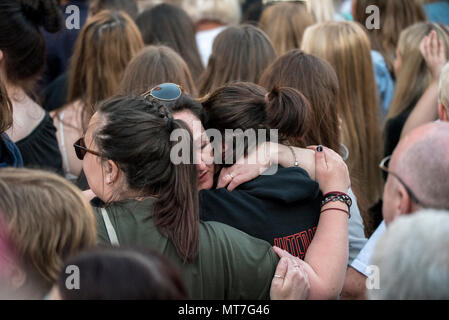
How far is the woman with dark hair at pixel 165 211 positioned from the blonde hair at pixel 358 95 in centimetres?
148

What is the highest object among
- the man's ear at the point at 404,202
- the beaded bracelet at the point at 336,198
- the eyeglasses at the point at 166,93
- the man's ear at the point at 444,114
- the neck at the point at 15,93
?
the eyeglasses at the point at 166,93

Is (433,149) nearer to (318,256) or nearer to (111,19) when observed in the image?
(318,256)

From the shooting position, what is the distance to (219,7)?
4898 millimetres

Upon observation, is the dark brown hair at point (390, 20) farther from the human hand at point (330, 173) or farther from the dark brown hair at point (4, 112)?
the dark brown hair at point (4, 112)

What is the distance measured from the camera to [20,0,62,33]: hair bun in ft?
9.48

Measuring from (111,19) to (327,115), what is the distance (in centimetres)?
167

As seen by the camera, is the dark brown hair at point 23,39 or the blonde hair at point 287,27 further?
the blonde hair at point 287,27

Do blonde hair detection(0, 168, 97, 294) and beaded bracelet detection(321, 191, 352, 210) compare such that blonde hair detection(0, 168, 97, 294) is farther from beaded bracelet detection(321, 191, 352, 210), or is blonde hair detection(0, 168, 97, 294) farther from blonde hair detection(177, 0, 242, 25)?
blonde hair detection(177, 0, 242, 25)

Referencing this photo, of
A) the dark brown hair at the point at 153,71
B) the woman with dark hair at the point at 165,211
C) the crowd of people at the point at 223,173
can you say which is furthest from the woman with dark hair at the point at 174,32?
the woman with dark hair at the point at 165,211

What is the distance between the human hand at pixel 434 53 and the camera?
355 centimetres

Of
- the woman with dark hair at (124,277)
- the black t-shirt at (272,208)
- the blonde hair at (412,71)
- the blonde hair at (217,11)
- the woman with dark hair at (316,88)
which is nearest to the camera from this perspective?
the woman with dark hair at (124,277)

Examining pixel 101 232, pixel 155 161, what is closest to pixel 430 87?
pixel 155 161

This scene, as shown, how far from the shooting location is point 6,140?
94.9 inches
